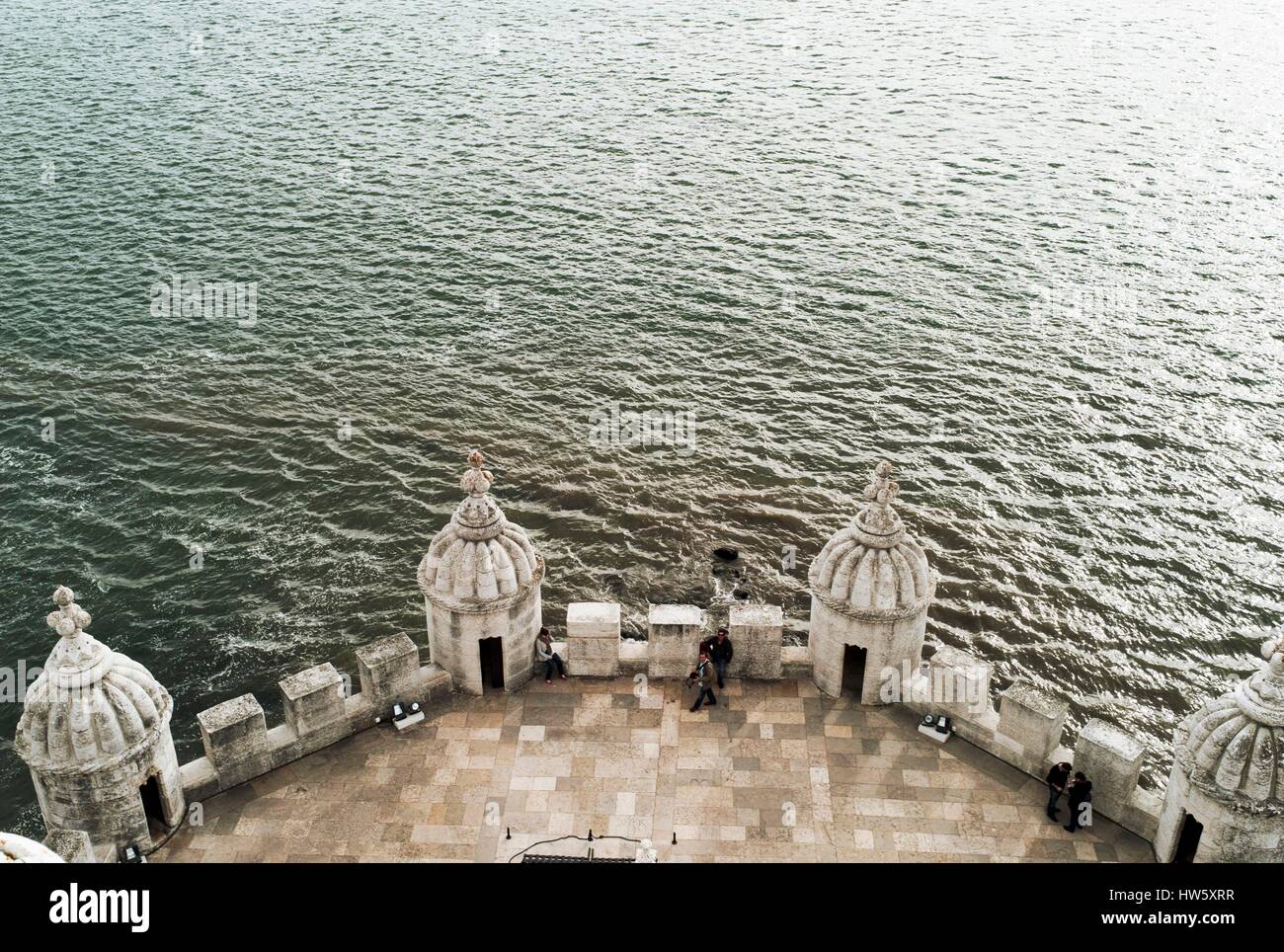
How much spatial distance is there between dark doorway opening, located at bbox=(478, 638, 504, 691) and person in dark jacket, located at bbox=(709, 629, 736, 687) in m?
4.34

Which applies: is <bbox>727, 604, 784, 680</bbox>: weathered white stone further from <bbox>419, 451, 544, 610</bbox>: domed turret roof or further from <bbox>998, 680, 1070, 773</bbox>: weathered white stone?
<bbox>998, 680, 1070, 773</bbox>: weathered white stone

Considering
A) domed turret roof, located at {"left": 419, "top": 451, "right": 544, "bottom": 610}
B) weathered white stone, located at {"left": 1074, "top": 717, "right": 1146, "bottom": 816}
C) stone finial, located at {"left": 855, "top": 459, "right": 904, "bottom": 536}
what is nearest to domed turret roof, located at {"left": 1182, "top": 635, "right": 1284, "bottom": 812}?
weathered white stone, located at {"left": 1074, "top": 717, "right": 1146, "bottom": 816}

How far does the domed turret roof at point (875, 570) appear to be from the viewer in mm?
23094

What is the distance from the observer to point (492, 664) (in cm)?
2503

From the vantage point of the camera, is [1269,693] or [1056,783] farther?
[1056,783]

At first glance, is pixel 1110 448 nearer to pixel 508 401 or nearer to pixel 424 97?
pixel 508 401

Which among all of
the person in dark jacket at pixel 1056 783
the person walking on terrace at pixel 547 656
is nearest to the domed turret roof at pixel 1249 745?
the person in dark jacket at pixel 1056 783

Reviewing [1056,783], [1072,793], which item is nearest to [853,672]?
[1056,783]

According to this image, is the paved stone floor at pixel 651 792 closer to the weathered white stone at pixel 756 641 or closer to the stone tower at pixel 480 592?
the weathered white stone at pixel 756 641

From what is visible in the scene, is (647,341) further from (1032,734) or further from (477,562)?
(1032,734)

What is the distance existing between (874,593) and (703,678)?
3924mm

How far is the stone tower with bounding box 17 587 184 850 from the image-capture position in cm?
1958
